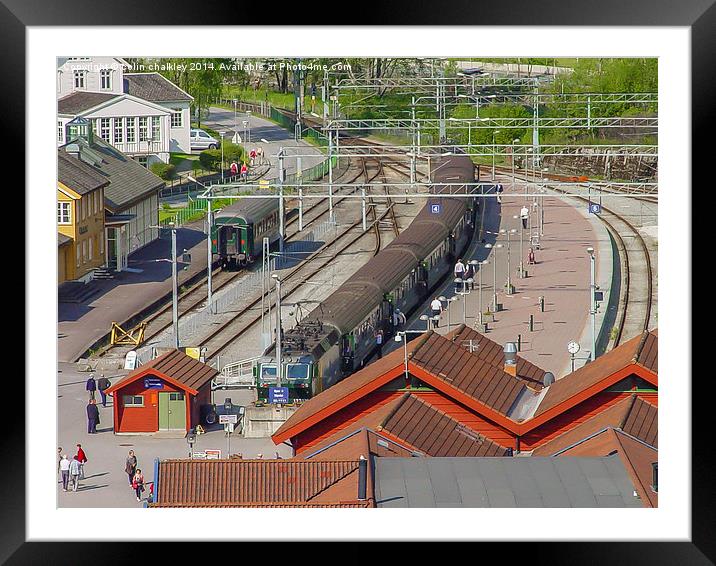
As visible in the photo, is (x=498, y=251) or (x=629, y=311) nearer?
Result: (x=629, y=311)

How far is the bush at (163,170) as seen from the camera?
4753 cm

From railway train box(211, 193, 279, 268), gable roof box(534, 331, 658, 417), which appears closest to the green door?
gable roof box(534, 331, 658, 417)

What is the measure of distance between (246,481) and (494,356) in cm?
751

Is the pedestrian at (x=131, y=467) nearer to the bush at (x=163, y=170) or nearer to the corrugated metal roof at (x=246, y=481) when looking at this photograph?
the corrugated metal roof at (x=246, y=481)

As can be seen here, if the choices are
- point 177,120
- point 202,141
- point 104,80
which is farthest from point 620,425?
point 202,141

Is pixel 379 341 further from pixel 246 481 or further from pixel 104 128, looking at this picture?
pixel 104 128

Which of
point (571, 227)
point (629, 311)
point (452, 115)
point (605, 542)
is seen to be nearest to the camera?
point (605, 542)

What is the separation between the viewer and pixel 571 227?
43.5 m

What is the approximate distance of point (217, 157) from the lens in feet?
165

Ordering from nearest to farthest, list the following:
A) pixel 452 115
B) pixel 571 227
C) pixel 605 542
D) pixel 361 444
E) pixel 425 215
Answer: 1. pixel 605 542
2. pixel 361 444
3. pixel 425 215
4. pixel 571 227
5. pixel 452 115

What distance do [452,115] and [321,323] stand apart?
31.9m
